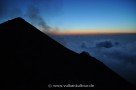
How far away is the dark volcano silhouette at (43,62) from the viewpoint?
13.7ft

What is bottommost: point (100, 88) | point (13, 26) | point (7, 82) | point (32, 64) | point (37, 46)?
point (100, 88)

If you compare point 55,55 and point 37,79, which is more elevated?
point 55,55

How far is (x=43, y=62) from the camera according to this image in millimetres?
4453

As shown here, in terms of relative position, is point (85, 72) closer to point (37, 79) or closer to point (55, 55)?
point (55, 55)

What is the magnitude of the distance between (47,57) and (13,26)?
3.84 feet

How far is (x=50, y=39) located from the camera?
458cm

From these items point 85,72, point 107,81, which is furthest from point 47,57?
→ point 107,81

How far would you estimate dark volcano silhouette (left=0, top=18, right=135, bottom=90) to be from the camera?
4.16 meters

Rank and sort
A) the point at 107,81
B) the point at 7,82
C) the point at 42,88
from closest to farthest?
the point at 7,82 < the point at 42,88 < the point at 107,81

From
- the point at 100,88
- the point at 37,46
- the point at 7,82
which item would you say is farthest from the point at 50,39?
the point at 100,88

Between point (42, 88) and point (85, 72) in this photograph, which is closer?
point (42, 88)

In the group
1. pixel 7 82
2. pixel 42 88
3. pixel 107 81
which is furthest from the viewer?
pixel 107 81

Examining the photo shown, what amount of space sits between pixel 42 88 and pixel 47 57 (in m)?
0.80

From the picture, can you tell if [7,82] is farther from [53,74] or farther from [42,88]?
[53,74]
